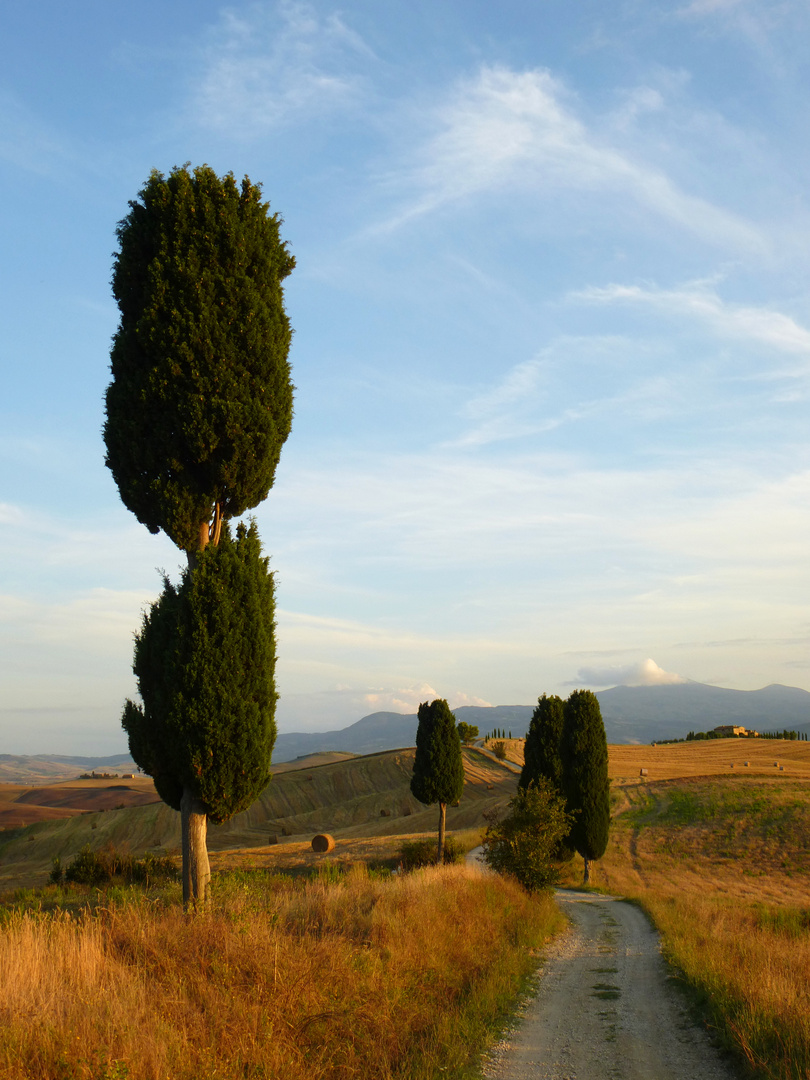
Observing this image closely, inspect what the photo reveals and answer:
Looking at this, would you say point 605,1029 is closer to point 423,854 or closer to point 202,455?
point 202,455

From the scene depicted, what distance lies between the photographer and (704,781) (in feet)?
175

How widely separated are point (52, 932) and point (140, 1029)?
9.89ft

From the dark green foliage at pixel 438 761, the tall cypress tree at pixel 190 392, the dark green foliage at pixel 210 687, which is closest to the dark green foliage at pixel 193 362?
the tall cypress tree at pixel 190 392

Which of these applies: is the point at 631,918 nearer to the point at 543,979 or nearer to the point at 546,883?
the point at 546,883

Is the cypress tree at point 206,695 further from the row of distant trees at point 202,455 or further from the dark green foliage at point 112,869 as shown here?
the dark green foliage at point 112,869

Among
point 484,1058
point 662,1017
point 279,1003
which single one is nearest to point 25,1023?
point 279,1003

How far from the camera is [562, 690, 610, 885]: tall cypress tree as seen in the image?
33469 millimetres

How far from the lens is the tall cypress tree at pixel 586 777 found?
33.5 m

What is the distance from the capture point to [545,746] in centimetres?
3631

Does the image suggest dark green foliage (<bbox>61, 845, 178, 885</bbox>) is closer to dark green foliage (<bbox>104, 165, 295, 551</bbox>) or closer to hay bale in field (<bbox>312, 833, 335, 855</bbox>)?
hay bale in field (<bbox>312, 833, 335, 855</bbox>)

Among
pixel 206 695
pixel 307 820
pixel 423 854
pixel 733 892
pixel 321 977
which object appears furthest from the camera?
pixel 307 820

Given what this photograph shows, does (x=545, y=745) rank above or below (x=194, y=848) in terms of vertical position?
below

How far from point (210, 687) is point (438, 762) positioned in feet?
86.5

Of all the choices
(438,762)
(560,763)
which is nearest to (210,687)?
(438,762)
